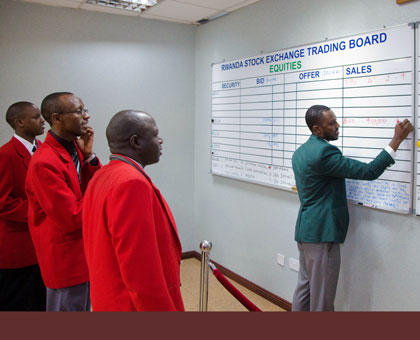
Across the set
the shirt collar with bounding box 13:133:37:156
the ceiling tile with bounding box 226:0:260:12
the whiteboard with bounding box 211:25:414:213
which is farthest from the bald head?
the ceiling tile with bounding box 226:0:260:12

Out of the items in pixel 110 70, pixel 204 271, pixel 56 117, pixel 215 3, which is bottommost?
pixel 204 271

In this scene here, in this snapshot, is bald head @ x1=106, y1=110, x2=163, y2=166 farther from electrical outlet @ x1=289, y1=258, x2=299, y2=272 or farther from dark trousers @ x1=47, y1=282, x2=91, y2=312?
electrical outlet @ x1=289, y1=258, x2=299, y2=272

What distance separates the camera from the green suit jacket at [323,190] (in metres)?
2.26

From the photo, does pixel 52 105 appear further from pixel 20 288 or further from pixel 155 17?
pixel 155 17

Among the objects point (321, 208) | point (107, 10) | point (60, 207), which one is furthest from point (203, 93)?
point (60, 207)

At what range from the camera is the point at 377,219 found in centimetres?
238

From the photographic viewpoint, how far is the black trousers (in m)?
2.36

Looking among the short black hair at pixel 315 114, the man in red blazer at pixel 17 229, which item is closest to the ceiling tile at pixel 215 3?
the short black hair at pixel 315 114

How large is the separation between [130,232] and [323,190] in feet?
4.99

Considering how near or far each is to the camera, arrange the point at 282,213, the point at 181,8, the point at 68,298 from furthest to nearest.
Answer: the point at 181,8, the point at 282,213, the point at 68,298

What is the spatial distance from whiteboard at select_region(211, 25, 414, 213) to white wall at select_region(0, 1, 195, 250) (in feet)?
1.68

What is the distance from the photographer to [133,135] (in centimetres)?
137

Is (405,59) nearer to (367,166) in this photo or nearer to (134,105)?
(367,166)

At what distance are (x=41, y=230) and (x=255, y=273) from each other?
2.09 metres
